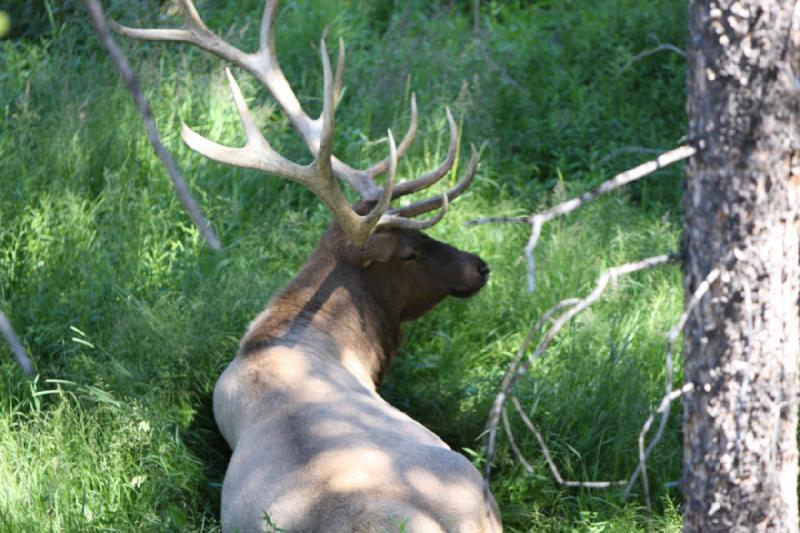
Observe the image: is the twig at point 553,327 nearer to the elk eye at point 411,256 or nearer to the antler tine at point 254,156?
the antler tine at point 254,156

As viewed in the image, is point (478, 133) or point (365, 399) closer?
point (365, 399)

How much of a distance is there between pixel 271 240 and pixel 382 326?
1215 mm

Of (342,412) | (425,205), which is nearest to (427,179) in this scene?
(425,205)

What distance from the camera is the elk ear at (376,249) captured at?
5938 millimetres

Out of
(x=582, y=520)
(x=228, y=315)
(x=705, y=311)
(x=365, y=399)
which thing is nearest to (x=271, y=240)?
(x=228, y=315)

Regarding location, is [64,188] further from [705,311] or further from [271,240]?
[705,311]

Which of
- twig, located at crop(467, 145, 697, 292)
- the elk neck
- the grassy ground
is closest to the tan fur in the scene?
the elk neck

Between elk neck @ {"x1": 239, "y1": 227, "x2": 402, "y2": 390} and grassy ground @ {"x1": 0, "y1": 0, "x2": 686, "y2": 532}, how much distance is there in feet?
0.97

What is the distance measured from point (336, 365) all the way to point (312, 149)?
1.05 m

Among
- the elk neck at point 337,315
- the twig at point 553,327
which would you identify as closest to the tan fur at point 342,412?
the elk neck at point 337,315

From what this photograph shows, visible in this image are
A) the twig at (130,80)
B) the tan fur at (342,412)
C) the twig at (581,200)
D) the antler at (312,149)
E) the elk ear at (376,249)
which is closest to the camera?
the twig at (130,80)

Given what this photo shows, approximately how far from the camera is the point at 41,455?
5184 mm

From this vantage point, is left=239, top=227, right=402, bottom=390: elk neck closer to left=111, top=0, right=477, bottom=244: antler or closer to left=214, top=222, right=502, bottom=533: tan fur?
left=214, top=222, right=502, bottom=533: tan fur

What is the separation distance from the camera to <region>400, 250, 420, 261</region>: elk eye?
19.8 feet
